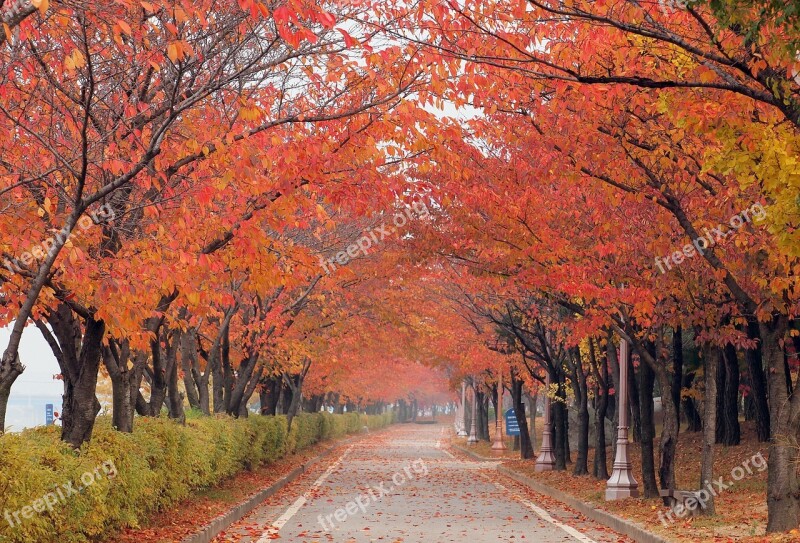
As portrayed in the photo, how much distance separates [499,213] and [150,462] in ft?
21.7

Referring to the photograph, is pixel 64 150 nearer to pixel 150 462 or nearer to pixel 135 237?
pixel 135 237

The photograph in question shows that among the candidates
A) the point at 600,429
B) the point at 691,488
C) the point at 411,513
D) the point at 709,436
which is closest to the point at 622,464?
the point at 691,488

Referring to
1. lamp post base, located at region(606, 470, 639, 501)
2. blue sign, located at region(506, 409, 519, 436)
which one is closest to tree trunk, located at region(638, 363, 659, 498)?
lamp post base, located at region(606, 470, 639, 501)

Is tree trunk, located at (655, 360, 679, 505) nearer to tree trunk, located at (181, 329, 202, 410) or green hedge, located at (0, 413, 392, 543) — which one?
green hedge, located at (0, 413, 392, 543)

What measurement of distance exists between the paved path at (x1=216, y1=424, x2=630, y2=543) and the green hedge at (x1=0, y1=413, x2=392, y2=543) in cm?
117

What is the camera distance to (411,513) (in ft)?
55.6

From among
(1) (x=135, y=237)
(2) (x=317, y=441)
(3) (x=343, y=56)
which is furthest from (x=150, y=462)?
(2) (x=317, y=441)

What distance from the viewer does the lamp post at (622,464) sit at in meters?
18.0

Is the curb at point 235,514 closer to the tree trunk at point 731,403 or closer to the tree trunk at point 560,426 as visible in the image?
the tree trunk at point 560,426

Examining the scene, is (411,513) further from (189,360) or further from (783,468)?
(189,360)

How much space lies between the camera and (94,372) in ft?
40.3

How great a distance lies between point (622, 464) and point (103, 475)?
11.1 meters

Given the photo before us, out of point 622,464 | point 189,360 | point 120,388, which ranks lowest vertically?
point 622,464

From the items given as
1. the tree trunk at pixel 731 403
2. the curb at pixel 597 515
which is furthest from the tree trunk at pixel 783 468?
the tree trunk at pixel 731 403
